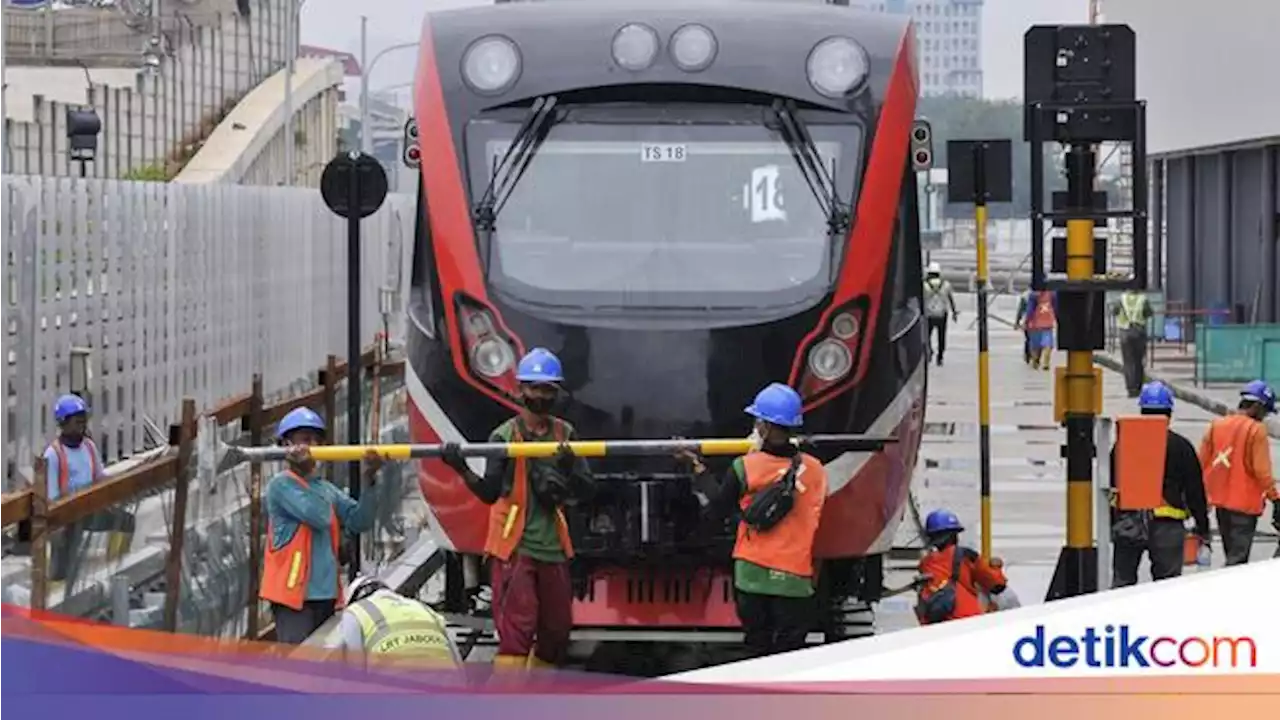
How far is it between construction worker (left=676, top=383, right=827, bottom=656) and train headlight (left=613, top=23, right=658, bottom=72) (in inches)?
90.3

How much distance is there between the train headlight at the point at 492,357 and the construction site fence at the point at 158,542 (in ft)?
3.60

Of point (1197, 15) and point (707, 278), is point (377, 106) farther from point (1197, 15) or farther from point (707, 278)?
point (707, 278)

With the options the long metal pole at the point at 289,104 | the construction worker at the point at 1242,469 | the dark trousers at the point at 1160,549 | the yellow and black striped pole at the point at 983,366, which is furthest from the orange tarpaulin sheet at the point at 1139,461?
the long metal pole at the point at 289,104

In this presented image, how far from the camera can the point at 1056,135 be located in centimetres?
1076

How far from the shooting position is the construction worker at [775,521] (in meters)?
10.4

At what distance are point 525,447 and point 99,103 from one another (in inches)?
1761

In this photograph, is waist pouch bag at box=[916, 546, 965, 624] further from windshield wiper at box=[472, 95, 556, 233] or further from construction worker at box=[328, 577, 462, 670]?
construction worker at box=[328, 577, 462, 670]

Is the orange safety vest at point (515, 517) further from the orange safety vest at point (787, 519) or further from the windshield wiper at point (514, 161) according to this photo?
the windshield wiper at point (514, 161)

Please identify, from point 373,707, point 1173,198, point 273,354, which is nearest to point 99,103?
point 1173,198

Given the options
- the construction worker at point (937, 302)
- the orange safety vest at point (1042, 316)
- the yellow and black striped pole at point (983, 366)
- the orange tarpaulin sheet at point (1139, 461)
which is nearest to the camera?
the orange tarpaulin sheet at point (1139, 461)

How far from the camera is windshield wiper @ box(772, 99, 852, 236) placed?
11.9 m

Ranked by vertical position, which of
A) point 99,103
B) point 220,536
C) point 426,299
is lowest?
point 220,536

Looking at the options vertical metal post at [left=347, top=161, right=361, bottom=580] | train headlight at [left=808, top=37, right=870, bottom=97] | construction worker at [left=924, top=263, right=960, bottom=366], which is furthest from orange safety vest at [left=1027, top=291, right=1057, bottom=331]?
train headlight at [left=808, top=37, right=870, bottom=97]

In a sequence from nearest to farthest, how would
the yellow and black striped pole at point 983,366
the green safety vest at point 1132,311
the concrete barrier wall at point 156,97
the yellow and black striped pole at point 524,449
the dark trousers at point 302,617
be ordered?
the yellow and black striped pole at point 524,449 < the dark trousers at point 302,617 < the yellow and black striped pole at point 983,366 < the green safety vest at point 1132,311 < the concrete barrier wall at point 156,97
